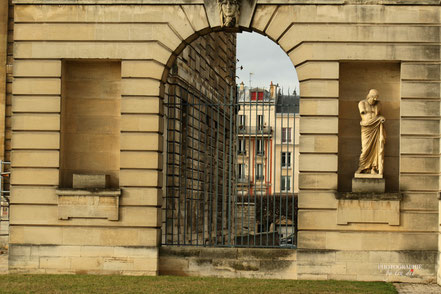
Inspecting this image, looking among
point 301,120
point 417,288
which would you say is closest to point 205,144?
point 301,120

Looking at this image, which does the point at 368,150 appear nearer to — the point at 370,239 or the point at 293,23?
the point at 370,239

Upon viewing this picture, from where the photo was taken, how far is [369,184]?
17.3m

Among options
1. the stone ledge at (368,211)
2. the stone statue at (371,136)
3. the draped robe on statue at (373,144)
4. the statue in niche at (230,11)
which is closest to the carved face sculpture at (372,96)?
the stone statue at (371,136)

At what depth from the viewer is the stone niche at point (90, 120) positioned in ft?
59.9

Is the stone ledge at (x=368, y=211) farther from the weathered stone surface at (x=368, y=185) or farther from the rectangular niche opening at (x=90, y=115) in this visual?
the rectangular niche opening at (x=90, y=115)

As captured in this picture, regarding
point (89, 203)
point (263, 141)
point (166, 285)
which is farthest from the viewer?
point (263, 141)

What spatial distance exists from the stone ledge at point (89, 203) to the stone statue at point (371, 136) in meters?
5.53

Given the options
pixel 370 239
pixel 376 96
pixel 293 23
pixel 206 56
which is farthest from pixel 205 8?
pixel 206 56

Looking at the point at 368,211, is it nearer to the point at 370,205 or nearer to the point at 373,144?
the point at 370,205

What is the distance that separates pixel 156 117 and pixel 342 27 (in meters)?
4.63

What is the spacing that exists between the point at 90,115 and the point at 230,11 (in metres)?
4.10

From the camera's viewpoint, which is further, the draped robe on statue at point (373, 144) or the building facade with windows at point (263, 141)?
the building facade with windows at point (263, 141)

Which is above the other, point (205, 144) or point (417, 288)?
point (205, 144)

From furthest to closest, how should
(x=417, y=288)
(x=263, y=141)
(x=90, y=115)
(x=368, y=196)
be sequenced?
(x=263, y=141)
(x=90, y=115)
(x=368, y=196)
(x=417, y=288)
